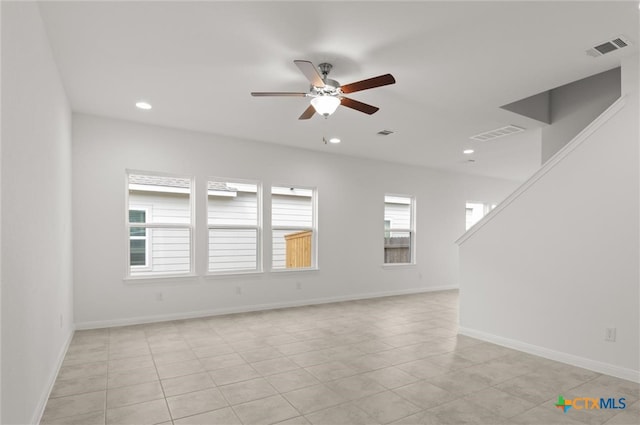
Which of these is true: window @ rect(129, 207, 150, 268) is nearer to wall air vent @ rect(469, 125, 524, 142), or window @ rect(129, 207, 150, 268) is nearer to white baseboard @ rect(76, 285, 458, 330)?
white baseboard @ rect(76, 285, 458, 330)

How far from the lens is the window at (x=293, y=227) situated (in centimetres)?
621

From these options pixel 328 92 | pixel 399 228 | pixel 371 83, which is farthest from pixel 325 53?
pixel 399 228

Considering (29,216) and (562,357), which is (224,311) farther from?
(562,357)

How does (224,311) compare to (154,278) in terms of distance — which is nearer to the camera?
(154,278)

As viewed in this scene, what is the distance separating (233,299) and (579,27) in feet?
17.0

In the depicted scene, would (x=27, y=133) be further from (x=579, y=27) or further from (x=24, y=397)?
(x=579, y=27)

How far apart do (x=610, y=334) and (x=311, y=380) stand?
104 inches

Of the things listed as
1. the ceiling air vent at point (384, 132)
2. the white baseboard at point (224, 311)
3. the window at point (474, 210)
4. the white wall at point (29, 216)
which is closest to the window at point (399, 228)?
the white baseboard at point (224, 311)

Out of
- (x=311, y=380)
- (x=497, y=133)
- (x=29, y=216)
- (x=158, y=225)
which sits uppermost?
(x=497, y=133)

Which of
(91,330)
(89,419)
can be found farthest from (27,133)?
(91,330)

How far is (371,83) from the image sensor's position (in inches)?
112

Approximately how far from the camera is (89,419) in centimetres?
246

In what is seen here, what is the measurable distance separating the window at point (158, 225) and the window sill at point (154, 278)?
0.10 m

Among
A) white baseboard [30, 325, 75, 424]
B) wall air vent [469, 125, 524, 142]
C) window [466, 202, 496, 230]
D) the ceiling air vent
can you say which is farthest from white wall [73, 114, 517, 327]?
wall air vent [469, 125, 524, 142]
